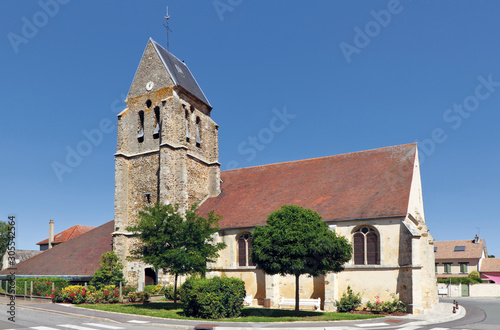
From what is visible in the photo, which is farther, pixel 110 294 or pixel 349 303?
pixel 110 294

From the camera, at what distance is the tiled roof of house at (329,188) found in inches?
1049

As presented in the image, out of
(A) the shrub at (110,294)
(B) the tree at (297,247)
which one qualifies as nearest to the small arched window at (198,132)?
(A) the shrub at (110,294)

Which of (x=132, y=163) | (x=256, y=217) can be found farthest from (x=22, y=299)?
(x=256, y=217)

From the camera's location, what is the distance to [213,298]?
20.1 m

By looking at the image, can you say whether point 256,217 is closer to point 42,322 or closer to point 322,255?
point 322,255

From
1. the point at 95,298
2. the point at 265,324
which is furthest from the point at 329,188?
the point at 95,298

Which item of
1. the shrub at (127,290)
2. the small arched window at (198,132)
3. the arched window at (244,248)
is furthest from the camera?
the small arched window at (198,132)

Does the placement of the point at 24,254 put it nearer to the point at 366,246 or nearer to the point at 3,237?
the point at 3,237

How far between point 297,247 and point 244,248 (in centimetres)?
1079

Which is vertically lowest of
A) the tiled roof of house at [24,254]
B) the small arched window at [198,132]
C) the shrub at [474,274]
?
the shrub at [474,274]

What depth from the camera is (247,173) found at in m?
36.9

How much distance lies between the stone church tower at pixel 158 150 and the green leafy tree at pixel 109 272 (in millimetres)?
736

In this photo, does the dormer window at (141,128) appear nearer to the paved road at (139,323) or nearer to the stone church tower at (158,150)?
the stone church tower at (158,150)

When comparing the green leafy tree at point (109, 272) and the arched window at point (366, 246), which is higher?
the arched window at point (366, 246)
